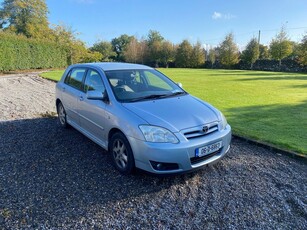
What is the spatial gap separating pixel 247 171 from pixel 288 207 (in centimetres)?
89

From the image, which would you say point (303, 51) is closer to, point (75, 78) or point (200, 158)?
point (75, 78)

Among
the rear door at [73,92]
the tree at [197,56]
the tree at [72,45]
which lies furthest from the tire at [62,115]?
the tree at [197,56]

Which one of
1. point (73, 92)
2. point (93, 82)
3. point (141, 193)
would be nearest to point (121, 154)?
point (141, 193)

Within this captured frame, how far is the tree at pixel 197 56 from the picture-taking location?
54016 millimetres

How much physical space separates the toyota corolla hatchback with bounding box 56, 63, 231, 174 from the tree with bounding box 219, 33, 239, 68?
4644 centimetres

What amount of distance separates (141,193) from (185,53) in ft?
180

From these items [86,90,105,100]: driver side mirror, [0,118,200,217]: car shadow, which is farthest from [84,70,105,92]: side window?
[0,118,200,217]: car shadow

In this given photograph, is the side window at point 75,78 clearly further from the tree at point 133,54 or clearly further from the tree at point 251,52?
the tree at point 133,54

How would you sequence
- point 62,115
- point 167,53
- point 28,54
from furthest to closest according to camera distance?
point 167,53 < point 28,54 < point 62,115

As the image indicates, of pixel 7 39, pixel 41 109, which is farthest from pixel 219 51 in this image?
pixel 41 109

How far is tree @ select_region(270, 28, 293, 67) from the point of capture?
128ft

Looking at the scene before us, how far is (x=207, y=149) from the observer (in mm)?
3113

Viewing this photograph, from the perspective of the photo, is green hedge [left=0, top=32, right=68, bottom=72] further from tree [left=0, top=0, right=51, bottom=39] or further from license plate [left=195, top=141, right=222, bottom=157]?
license plate [left=195, top=141, right=222, bottom=157]

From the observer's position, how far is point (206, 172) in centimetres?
355
